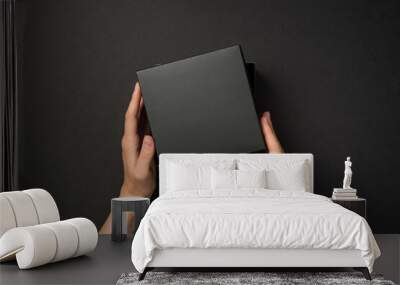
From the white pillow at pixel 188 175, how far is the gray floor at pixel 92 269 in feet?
2.59

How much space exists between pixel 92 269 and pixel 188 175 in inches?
63.2

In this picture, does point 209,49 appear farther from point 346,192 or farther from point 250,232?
point 250,232

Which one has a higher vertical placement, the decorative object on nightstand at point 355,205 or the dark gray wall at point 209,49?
the dark gray wall at point 209,49

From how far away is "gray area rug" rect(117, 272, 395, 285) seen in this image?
4.42 m

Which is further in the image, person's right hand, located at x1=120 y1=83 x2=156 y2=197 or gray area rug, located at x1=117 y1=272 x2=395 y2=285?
person's right hand, located at x1=120 y1=83 x2=156 y2=197

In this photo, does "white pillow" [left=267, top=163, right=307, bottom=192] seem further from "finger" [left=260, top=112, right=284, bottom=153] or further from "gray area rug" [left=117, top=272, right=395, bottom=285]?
"gray area rug" [left=117, top=272, right=395, bottom=285]

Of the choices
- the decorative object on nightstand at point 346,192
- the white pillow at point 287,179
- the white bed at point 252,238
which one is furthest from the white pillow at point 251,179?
the white bed at point 252,238

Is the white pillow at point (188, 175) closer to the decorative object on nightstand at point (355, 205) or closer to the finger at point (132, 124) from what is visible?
the finger at point (132, 124)

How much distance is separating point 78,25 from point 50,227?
8.89ft

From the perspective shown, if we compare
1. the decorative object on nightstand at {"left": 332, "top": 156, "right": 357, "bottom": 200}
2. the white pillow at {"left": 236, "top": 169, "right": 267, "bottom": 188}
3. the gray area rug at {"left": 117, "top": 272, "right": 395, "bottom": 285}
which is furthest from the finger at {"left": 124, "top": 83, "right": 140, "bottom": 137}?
the gray area rug at {"left": 117, "top": 272, "right": 395, "bottom": 285}

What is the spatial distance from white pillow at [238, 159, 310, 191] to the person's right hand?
0.98 metres

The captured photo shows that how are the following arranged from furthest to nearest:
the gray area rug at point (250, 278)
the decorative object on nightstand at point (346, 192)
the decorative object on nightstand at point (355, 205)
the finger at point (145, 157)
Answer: the finger at point (145, 157) < the decorative object on nightstand at point (346, 192) < the decorative object on nightstand at point (355, 205) < the gray area rug at point (250, 278)

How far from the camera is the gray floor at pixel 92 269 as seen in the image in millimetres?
4531

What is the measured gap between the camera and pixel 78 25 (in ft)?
22.6
